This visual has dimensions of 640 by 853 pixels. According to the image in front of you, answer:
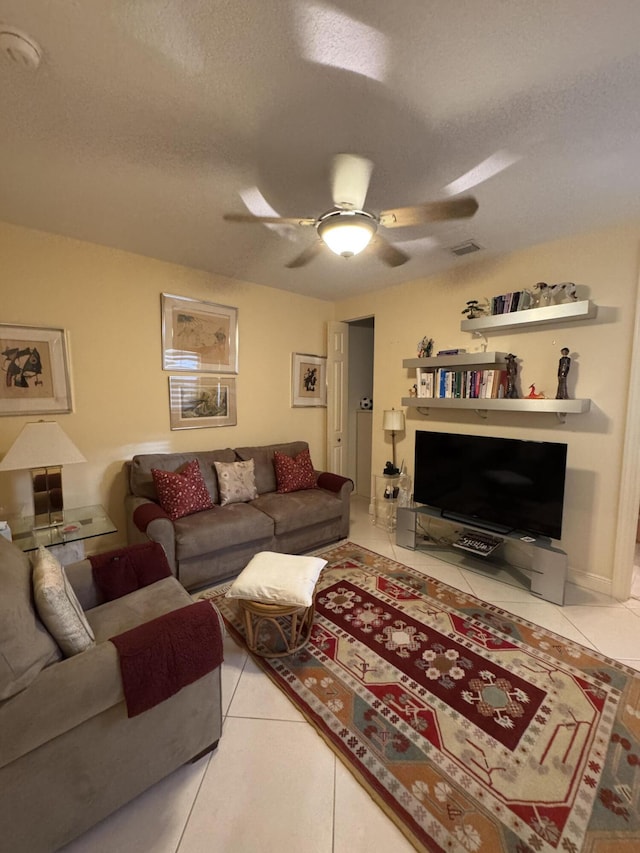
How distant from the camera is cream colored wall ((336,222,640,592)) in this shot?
246cm

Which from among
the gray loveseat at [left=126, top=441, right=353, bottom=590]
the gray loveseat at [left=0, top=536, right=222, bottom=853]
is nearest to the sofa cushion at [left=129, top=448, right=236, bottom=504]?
the gray loveseat at [left=126, top=441, right=353, bottom=590]

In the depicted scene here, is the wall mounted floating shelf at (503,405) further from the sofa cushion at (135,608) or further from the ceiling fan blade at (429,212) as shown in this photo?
the sofa cushion at (135,608)

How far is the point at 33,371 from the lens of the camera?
263 cm

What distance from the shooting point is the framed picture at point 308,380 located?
14.0 feet

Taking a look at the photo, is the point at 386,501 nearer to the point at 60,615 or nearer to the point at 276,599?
the point at 276,599

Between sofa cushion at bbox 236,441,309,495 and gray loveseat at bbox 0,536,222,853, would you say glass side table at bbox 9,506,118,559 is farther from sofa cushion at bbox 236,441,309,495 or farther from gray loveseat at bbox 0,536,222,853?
sofa cushion at bbox 236,441,309,495

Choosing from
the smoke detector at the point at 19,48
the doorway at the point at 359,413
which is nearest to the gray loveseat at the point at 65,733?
the smoke detector at the point at 19,48

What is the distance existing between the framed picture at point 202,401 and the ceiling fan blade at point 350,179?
7.25 ft

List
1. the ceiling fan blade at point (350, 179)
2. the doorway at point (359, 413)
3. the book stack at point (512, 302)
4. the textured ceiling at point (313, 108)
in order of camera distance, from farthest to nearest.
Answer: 1. the doorway at point (359, 413)
2. the book stack at point (512, 302)
3. the ceiling fan blade at point (350, 179)
4. the textured ceiling at point (313, 108)

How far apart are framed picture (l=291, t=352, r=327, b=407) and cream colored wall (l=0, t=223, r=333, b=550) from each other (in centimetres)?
56

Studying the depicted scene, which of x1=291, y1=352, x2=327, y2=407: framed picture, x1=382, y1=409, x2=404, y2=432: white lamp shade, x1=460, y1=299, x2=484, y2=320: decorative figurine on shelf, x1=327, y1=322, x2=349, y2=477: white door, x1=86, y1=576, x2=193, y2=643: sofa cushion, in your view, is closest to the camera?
x1=86, y1=576, x2=193, y2=643: sofa cushion

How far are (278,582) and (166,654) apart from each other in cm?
76

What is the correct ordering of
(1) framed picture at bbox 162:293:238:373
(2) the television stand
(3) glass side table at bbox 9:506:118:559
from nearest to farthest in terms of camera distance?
(3) glass side table at bbox 9:506:118:559 → (2) the television stand → (1) framed picture at bbox 162:293:238:373

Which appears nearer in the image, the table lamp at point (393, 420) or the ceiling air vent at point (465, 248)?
the ceiling air vent at point (465, 248)
